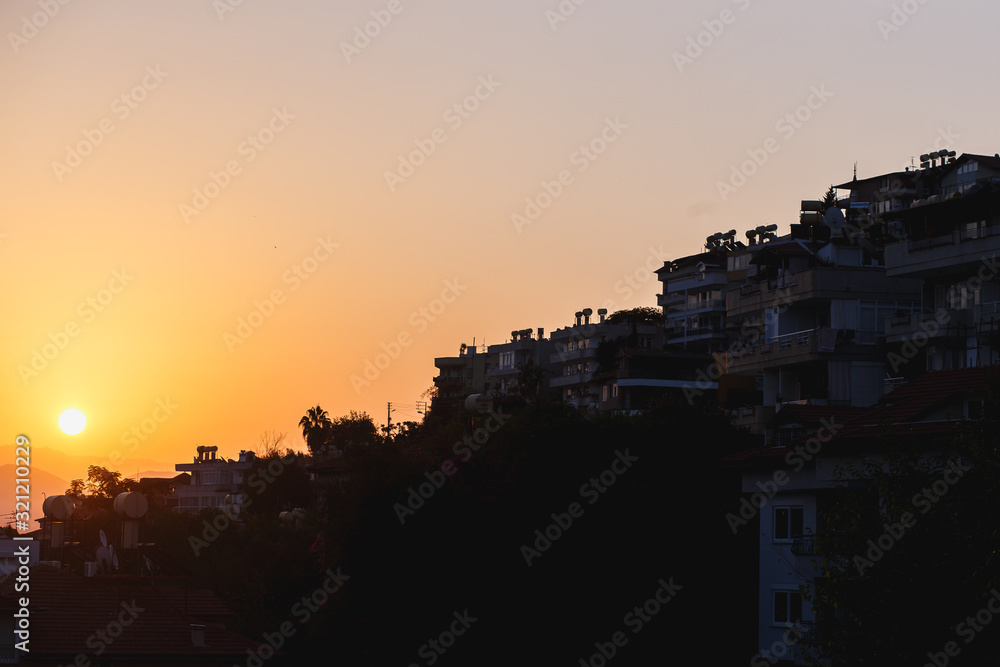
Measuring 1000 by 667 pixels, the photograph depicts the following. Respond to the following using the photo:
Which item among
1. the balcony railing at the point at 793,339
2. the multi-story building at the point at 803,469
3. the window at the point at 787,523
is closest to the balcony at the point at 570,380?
the balcony railing at the point at 793,339

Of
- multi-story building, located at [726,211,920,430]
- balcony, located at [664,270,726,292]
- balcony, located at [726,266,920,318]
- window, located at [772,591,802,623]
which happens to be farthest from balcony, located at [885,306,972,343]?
balcony, located at [664,270,726,292]

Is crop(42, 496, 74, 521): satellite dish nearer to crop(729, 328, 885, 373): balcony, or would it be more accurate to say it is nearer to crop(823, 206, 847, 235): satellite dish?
crop(729, 328, 885, 373): balcony

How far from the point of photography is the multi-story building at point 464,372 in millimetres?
167000

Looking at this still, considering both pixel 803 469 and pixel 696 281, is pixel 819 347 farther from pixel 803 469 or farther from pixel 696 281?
pixel 696 281

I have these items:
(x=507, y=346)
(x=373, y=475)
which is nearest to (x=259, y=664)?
(x=373, y=475)

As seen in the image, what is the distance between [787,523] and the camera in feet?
163

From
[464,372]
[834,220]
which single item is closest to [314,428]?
[464,372]

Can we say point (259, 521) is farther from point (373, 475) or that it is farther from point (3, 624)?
point (3, 624)

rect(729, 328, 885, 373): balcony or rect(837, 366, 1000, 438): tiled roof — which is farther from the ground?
rect(729, 328, 885, 373): balcony

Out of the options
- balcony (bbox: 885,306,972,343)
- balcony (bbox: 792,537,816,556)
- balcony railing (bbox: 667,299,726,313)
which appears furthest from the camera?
balcony railing (bbox: 667,299,726,313)

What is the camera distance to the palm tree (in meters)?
158

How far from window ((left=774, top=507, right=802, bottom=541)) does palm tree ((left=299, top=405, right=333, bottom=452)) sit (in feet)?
364

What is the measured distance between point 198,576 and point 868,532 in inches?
2007

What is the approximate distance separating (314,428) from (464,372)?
21.9m
